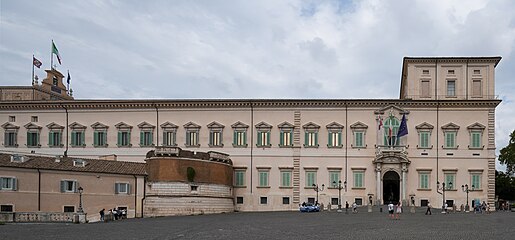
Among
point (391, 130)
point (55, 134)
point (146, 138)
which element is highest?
point (391, 130)

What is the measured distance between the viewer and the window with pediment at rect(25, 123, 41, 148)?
6356 cm

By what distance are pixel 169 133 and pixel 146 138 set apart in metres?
2.26

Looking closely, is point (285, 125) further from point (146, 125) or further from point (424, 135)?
point (146, 125)

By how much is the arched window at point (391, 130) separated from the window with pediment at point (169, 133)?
768 inches

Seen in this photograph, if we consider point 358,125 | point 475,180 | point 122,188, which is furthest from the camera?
point 358,125

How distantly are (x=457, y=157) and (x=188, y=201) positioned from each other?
24546 millimetres

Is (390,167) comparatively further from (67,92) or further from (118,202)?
(67,92)

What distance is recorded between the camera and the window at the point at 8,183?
45719mm

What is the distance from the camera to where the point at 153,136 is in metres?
62.4

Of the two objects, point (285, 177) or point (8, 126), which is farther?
point (8, 126)

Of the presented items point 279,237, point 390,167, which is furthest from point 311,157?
point 279,237

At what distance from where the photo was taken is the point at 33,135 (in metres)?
63.8

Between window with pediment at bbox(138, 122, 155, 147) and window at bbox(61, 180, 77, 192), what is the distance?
13.2 meters

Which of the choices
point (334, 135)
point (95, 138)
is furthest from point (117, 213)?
point (334, 135)
